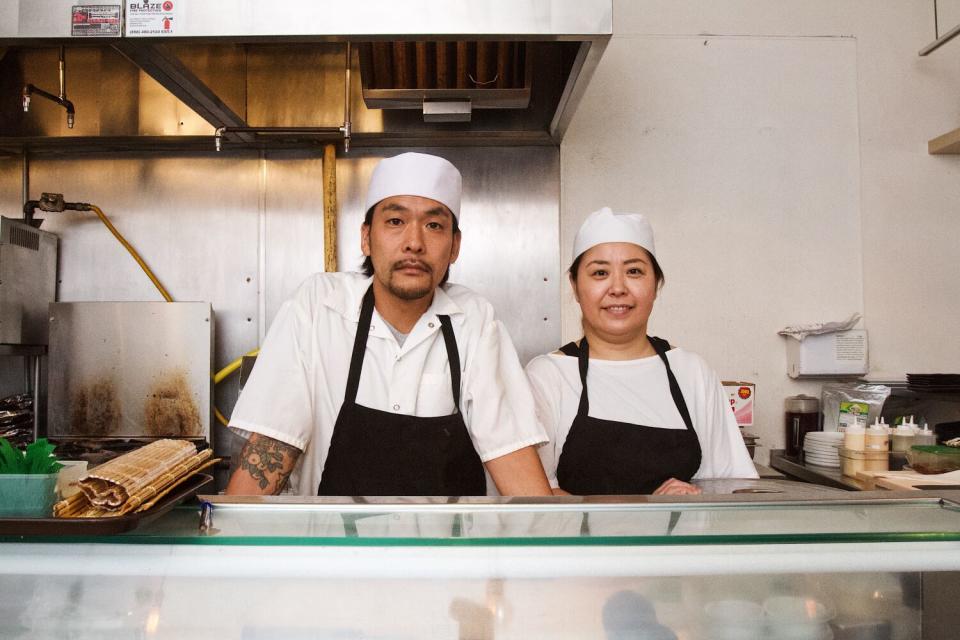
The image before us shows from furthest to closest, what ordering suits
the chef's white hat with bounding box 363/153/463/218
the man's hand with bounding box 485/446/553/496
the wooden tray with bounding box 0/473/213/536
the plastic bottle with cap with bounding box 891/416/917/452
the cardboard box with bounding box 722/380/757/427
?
the cardboard box with bounding box 722/380/757/427, the plastic bottle with cap with bounding box 891/416/917/452, the chef's white hat with bounding box 363/153/463/218, the man's hand with bounding box 485/446/553/496, the wooden tray with bounding box 0/473/213/536

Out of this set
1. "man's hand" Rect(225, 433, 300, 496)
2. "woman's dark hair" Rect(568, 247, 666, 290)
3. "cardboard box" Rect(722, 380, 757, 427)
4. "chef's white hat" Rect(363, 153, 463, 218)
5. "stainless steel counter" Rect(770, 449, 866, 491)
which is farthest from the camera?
"cardboard box" Rect(722, 380, 757, 427)

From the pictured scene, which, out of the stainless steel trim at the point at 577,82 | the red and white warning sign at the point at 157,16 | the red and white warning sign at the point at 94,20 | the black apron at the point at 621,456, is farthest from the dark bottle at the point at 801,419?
the red and white warning sign at the point at 94,20

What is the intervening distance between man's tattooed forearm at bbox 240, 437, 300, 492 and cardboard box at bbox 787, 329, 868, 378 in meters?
2.21

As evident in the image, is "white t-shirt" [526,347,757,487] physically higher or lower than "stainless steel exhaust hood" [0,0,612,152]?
lower

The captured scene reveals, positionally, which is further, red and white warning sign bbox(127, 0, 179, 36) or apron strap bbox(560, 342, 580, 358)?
apron strap bbox(560, 342, 580, 358)

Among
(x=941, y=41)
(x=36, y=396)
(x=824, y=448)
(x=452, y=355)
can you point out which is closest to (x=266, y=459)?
(x=452, y=355)

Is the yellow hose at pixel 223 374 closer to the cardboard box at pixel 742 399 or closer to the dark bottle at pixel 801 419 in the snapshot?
the cardboard box at pixel 742 399

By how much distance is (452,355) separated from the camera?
171cm

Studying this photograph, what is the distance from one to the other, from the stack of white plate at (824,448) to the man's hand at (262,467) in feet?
6.64

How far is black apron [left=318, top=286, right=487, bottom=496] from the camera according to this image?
1.60 metres

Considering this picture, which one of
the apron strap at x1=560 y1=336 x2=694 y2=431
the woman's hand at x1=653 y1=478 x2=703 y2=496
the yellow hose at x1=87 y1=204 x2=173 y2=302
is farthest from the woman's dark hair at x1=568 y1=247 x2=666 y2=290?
the yellow hose at x1=87 y1=204 x2=173 y2=302

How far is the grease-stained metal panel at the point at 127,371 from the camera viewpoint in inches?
107

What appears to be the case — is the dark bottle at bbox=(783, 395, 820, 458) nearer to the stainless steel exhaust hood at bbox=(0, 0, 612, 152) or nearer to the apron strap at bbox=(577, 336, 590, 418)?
the apron strap at bbox=(577, 336, 590, 418)

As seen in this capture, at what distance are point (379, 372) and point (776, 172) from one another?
84.7 inches
